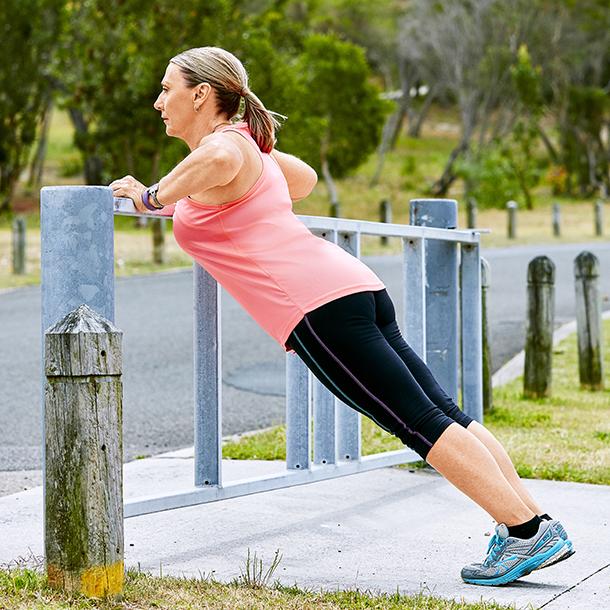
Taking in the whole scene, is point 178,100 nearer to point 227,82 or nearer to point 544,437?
point 227,82

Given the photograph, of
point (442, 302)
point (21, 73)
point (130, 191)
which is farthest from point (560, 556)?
point (21, 73)

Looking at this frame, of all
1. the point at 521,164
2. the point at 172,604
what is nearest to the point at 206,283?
the point at 172,604

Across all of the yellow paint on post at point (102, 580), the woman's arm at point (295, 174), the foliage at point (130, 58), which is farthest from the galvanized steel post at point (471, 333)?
the foliage at point (130, 58)

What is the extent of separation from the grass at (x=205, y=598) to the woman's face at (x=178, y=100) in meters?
1.37

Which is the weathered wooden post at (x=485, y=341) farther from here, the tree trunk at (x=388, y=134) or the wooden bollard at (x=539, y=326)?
the tree trunk at (x=388, y=134)

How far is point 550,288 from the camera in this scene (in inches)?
308

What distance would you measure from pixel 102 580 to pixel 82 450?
1.17 ft

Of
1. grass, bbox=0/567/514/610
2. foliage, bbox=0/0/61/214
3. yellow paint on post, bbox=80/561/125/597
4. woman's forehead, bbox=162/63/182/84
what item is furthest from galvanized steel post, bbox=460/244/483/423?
foliage, bbox=0/0/61/214

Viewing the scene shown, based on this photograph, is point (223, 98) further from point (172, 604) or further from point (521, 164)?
point (521, 164)

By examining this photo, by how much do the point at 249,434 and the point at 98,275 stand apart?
330cm

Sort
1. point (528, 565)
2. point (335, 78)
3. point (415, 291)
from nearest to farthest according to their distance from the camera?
point (528, 565) → point (415, 291) → point (335, 78)

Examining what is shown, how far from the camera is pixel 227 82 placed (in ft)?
12.8

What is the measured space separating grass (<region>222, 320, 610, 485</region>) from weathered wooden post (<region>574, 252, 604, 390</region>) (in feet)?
0.35

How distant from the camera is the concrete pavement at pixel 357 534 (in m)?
3.95
